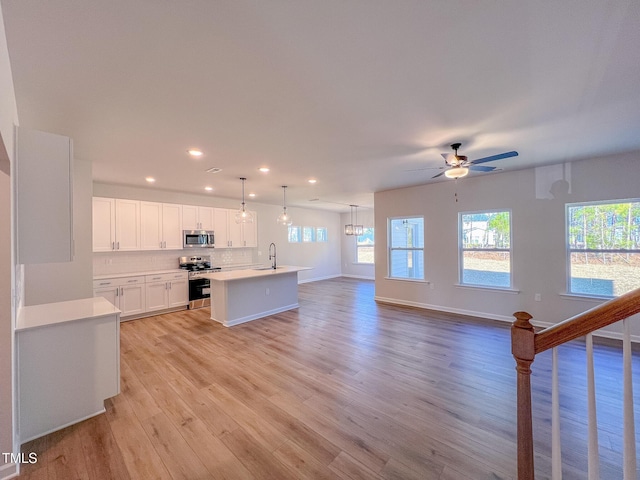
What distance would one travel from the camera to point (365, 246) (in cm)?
1034

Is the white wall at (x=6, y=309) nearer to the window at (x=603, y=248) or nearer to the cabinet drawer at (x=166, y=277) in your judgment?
the cabinet drawer at (x=166, y=277)

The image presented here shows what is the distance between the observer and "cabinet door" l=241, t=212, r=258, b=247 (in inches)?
290

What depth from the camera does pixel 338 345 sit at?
3.86 meters

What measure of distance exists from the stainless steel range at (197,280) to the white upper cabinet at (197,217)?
2.47ft

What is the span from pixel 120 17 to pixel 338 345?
3.88 metres

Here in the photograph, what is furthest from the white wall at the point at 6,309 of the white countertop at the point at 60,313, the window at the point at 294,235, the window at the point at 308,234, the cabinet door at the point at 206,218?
the window at the point at 308,234

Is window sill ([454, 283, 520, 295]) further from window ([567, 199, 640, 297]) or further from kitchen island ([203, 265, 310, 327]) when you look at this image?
kitchen island ([203, 265, 310, 327])

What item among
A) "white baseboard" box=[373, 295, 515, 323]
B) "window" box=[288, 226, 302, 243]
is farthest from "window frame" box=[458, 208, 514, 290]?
"window" box=[288, 226, 302, 243]

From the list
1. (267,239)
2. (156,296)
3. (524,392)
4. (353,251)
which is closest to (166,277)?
(156,296)

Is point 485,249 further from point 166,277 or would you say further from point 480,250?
point 166,277

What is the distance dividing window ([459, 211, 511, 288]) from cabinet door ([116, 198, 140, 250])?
657 cm

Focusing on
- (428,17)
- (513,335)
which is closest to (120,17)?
(428,17)

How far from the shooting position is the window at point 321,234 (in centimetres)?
1018

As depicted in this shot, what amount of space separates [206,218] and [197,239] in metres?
0.58
